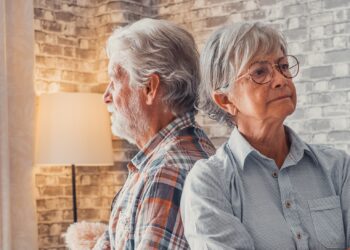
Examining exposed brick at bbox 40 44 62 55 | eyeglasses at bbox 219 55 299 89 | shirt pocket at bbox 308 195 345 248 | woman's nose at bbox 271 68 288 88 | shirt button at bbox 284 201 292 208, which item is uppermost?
exposed brick at bbox 40 44 62 55

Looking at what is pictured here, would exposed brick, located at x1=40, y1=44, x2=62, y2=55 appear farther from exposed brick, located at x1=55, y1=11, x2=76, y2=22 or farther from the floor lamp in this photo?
the floor lamp

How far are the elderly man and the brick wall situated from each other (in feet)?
6.73

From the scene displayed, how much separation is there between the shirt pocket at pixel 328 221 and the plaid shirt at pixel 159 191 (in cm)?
34

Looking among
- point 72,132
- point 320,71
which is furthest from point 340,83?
point 72,132

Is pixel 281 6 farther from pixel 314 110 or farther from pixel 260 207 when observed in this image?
pixel 260 207

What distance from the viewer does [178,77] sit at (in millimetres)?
1901

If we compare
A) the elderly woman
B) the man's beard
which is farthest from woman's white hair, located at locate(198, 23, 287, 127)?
the man's beard

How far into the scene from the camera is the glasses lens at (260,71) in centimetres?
156

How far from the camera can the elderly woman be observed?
1.46 m

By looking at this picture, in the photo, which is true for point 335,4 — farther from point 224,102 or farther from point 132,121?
point 224,102

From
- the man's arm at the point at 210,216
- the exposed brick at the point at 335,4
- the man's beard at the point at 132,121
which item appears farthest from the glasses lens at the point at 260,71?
the exposed brick at the point at 335,4

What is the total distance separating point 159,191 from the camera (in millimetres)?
1723

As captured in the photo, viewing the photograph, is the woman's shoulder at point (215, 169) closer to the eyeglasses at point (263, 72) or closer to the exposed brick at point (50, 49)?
the eyeglasses at point (263, 72)

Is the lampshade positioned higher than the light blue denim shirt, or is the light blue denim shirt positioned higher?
the lampshade
